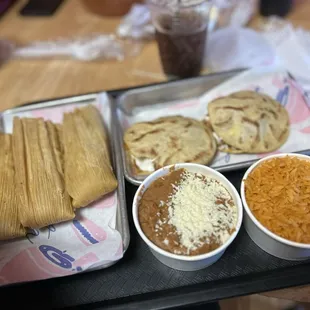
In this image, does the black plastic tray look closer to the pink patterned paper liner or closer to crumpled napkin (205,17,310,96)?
the pink patterned paper liner

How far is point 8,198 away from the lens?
0.89 meters

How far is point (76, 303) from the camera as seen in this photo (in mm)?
754

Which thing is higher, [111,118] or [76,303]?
[111,118]

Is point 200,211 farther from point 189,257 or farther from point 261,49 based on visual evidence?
point 261,49

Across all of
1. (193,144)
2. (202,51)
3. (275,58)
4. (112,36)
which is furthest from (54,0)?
(193,144)

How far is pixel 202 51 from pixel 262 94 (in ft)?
0.89

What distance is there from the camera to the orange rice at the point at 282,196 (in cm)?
74

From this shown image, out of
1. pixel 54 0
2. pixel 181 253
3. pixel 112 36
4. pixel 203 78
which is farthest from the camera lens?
pixel 54 0

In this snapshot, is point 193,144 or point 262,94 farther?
point 262,94

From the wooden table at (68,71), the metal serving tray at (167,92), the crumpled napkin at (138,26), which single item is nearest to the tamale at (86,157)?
the metal serving tray at (167,92)

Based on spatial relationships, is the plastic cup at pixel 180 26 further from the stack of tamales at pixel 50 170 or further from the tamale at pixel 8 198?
the tamale at pixel 8 198

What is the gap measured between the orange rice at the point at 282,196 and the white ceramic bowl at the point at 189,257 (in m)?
0.05

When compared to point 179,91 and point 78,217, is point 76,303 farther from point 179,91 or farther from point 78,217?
point 179,91

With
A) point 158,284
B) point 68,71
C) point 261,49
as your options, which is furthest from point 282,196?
point 68,71
